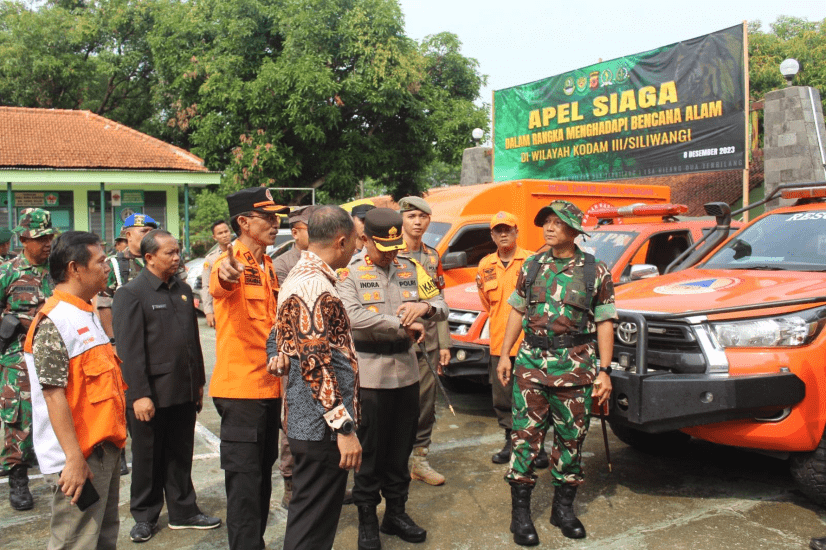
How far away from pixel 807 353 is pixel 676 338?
2.24 feet

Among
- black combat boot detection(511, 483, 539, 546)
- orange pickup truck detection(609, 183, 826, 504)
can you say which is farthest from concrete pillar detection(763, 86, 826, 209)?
black combat boot detection(511, 483, 539, 546)

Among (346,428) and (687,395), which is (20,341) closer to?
(346,428)

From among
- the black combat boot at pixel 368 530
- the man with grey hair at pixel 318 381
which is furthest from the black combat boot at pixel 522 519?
the man with grey hair at pixel 318 381

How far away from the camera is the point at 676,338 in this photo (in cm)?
416

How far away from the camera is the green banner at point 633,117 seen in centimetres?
1266

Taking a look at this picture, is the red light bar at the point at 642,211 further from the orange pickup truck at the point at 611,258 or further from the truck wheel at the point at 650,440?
the truck wheel at the point at 650,440

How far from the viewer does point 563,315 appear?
3.89 metres

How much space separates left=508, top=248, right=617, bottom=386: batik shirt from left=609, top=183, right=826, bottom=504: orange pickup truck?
1.33 feet

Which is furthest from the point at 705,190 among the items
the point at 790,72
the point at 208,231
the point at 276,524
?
the point at 276,524

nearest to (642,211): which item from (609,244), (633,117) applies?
(609,244)

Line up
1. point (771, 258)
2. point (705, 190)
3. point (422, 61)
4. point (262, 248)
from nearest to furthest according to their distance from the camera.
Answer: point (262, 248), point (771, 258), point (422, 61), point (705, 190)

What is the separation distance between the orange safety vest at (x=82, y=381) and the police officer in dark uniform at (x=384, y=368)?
123 centimetres

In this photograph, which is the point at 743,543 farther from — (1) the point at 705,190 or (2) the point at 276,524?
(1) the point at 705,190

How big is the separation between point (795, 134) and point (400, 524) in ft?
36.7
